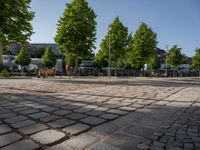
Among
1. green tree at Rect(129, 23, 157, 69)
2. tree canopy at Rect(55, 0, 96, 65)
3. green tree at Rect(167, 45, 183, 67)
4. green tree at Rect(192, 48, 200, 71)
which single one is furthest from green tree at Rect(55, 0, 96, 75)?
green tree at Rect(192, 48, 200, 71)

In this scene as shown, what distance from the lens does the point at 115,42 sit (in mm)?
38750

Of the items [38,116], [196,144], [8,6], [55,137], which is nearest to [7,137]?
[55,137]

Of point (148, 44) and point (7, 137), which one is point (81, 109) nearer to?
point (7, 137)

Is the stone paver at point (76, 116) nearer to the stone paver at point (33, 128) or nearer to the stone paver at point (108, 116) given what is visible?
the stone paver at point (108, 116)

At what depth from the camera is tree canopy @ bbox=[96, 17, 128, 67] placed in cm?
3869

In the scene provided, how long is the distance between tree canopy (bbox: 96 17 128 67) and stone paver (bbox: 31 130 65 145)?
35326 mm

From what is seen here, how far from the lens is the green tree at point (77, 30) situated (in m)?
29.1

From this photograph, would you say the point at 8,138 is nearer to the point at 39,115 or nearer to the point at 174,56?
the point at 39,115

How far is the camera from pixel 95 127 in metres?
3.79

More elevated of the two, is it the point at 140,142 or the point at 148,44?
the point at 148,44

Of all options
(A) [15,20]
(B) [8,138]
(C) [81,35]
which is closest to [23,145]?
(B) [8,138]

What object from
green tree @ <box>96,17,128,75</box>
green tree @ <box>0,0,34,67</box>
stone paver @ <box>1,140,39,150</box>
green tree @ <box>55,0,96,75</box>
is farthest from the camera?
green tree @ <box>96,17,128,75</box>

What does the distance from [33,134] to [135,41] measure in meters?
42.0

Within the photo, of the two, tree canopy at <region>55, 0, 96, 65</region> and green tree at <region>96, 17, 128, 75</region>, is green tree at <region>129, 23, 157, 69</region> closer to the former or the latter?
green tree at <region>96, 17, 128, 75</region>
